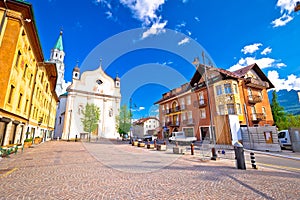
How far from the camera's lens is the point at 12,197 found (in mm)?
3703

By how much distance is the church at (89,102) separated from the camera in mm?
37244

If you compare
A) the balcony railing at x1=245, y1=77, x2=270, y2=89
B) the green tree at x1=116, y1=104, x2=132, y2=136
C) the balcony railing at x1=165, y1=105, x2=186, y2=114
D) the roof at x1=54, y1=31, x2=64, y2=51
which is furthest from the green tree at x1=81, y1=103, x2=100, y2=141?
→ the roof at x1=54, y1=31, x2=64, y2=51

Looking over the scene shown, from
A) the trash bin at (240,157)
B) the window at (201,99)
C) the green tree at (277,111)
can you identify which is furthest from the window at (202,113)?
the trash bin at (240,157)

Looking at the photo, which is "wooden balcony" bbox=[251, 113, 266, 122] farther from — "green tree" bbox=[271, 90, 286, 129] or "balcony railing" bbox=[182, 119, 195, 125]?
"green tree" bbox=[271, 90, 286, 129]

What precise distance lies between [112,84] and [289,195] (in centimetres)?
4676

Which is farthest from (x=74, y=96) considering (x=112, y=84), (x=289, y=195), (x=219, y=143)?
(x=289, y=195)

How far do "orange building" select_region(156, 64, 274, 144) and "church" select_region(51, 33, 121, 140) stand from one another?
20828mm

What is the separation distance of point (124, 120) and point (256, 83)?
30.0 m

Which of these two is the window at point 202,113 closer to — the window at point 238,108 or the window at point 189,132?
the window at point 189,132

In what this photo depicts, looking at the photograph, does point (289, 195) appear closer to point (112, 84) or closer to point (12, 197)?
point (12, 197)

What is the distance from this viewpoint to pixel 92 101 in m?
41.4

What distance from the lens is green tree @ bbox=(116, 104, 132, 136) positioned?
39466 mm

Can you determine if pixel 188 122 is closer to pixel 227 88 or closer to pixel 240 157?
pixel 227 88

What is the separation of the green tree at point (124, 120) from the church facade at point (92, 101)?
9.12 ft
